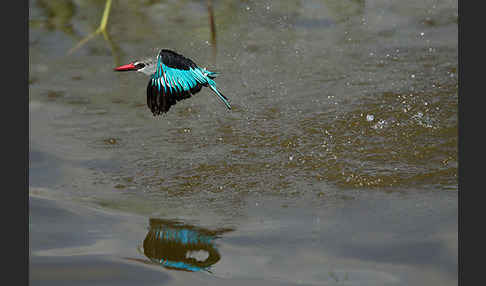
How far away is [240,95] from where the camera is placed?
15.3 ft

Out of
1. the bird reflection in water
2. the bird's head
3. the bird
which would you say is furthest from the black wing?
the bird reflection in water

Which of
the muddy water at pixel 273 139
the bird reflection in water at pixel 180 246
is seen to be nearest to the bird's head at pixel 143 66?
the muddy water at pixel 273 139

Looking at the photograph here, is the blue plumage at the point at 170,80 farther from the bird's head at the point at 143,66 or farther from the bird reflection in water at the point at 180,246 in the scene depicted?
the bird reflection in water at the point at 180,246

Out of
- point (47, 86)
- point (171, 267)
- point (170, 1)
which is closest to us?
point (171, 267)

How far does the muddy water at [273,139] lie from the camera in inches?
113

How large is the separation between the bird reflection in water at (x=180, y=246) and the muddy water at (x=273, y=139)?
0.01 metres

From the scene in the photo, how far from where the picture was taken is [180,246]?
2.95m

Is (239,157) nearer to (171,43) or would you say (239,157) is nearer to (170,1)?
(171,43)

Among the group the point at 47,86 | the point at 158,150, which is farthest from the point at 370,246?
the point at 47,86

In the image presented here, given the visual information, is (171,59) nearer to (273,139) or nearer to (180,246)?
(273,139)

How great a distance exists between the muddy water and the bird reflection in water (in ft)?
0.04

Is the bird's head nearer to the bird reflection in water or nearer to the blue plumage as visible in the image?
the blue plumage

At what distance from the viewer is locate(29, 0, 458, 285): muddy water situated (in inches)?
113

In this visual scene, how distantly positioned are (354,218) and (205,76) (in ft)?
3.64
